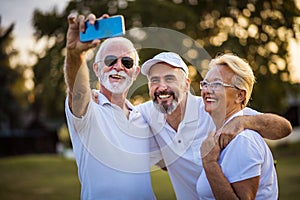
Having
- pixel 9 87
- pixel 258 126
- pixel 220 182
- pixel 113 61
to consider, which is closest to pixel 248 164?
pixel 220 182

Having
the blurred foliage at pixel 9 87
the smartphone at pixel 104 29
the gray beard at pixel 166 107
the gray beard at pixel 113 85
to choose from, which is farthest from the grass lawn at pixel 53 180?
the blurred foliage at pixel 9 87

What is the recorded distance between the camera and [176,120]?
3.66 meters

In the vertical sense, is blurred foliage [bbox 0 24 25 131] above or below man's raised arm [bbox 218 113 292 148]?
below

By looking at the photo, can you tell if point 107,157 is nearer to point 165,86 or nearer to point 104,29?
point 165,86

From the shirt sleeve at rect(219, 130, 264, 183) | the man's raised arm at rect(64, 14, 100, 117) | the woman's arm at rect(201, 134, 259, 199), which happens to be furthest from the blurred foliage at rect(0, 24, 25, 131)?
the shirt sleeve at rect(219, 130, 264, 183)

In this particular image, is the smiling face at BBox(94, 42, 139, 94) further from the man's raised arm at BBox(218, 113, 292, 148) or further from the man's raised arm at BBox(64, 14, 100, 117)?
the man's raised arm at BBox(218, 113, 292, 148)

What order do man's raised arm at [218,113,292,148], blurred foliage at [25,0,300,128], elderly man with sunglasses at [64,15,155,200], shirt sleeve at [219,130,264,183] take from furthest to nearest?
blurred foliage at [25,0,300,128], elderly man with sunglasses at [64,15,155,200], man's raised arm at [218,113,292,148], shirt sleeve at [219,130,264,183]

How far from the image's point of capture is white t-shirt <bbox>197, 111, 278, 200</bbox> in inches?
106

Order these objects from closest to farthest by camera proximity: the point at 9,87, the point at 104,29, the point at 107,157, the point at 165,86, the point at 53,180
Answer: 1. the point at 104,29
2. the point at 107,157
3. the point at 165,86
4. the point at 53,180
5. the point at 9,87

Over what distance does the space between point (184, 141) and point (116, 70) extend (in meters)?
0.74

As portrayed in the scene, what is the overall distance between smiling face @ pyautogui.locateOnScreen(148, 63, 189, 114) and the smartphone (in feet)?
3.45

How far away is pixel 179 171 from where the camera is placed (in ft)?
11.8

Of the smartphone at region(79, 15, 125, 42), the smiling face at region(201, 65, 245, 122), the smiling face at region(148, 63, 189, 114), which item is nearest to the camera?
the smartphone at region(79, 15, 125, 42)

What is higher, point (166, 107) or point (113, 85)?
point (113, 85)
